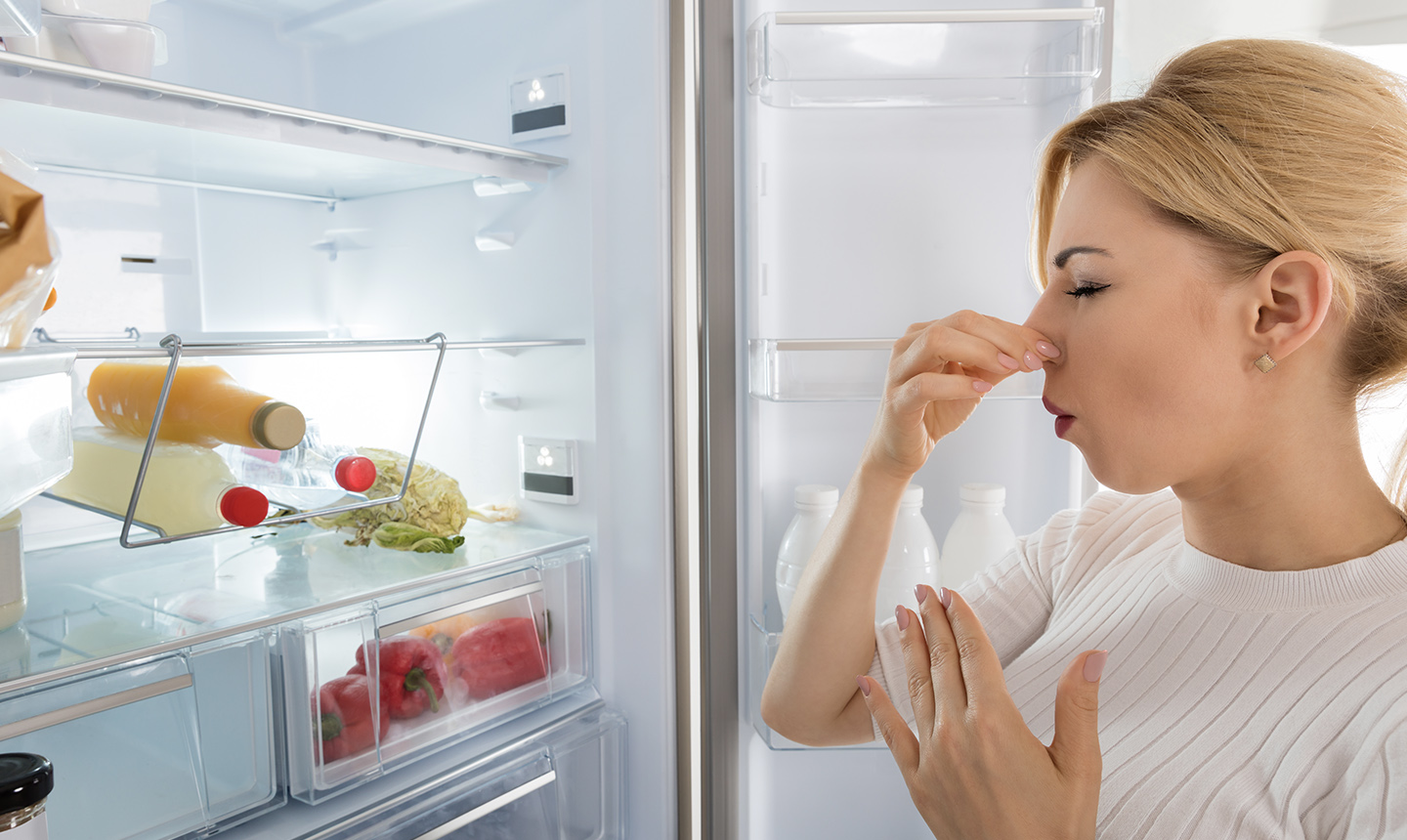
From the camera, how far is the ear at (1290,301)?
0.63 meters

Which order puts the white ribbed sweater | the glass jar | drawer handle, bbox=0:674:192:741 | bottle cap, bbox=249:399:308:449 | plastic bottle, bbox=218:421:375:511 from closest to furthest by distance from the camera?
the glass jar
the white ribbed sweater
drawer handle, bbox=0:674:192:741
bottle cap, bbox=249:399:308:449
plastic bottle, bbox=218:421:375:511

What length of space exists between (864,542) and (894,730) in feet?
0.64

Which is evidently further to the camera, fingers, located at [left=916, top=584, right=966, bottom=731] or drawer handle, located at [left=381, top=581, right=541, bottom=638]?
drawer handle, located at [left=381, top=581, right=541, bottom=638]

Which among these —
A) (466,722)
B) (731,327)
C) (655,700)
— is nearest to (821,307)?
(731,327)

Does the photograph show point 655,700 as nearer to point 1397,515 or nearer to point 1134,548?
point 1134,548

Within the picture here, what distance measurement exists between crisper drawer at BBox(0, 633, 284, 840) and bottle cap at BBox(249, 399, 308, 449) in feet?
0.66

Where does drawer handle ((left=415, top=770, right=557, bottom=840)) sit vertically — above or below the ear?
below

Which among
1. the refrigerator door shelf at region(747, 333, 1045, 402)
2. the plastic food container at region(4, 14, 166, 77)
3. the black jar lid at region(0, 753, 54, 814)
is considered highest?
the plastic food container at region(4, 14, 166, 77)

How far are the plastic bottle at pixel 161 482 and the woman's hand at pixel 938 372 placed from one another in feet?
2.00

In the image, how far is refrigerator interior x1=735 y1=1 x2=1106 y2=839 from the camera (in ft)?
3.23

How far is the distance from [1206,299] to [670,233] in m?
0.62

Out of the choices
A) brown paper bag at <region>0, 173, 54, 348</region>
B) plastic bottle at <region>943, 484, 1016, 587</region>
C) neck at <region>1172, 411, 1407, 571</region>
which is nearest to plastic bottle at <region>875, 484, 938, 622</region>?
plastic bottle at <region>943, 484, 1016, 587</region>

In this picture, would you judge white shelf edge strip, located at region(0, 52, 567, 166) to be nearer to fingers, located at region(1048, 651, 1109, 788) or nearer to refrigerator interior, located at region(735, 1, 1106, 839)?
refrigerator interior, located at region(735, 1, 1106, 839)

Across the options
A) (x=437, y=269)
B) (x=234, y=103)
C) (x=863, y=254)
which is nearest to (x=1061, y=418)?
(x=863, y=254)
